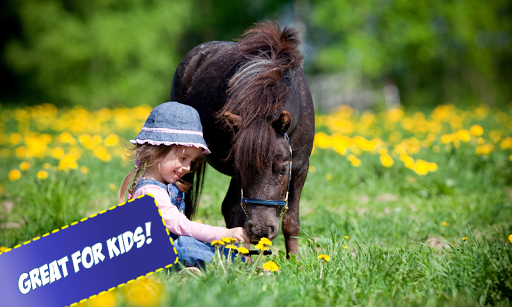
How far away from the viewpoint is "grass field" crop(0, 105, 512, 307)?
196 cm

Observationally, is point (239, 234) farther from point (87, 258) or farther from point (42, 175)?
point (42, 175)

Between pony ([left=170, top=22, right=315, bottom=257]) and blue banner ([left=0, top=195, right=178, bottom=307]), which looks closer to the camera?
blue banner ([left=0, top=195, right=178, bottom=307])

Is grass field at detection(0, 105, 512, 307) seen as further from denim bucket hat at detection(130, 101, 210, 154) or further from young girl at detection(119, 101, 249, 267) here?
denim bucket hat at detection(130, 101, 210, 154)

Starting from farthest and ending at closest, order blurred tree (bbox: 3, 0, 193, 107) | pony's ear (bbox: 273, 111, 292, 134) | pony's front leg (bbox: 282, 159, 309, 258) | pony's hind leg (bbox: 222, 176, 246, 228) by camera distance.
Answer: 1. blurred tree (bbox: 3, 0, 193, 107)
2. pony's hind leg (bbox: 222, 176, 246, 228)
3. pony's front leg (bbox: 282, 159, 309, 258)
4. pony's ear (bbox: 273, 111, 292, 134)

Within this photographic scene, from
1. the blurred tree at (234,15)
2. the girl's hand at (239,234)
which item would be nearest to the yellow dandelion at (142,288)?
the girl's hand at (239,234)

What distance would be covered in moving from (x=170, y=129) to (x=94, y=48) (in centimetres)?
1574

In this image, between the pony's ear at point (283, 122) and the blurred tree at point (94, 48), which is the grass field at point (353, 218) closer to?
the pony's ear at point (283, 122)

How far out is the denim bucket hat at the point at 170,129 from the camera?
7.86ft

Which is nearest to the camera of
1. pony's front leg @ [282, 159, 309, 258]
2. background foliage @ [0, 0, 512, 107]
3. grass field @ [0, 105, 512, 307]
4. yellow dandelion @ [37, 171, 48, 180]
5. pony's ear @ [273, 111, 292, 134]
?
grass field @ [0, 105, 512, 307]

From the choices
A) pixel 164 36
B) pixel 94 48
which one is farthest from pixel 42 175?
pixel 164 36

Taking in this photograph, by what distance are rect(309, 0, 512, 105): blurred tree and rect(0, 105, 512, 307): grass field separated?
8949 millimetres

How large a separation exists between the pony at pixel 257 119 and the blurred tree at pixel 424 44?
14.0m

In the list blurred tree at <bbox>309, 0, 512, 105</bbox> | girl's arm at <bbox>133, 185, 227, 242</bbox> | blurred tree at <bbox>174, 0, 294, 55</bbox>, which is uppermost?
blurred tree at <bbox>174, 0, 294, 55</bbox>

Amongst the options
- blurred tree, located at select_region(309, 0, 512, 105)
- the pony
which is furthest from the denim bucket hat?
blurred tree, located at select_region(309, 0, 512, 105)
